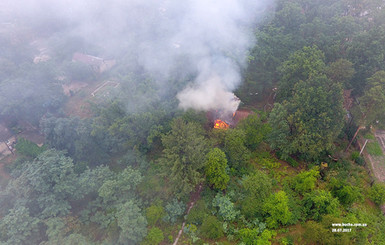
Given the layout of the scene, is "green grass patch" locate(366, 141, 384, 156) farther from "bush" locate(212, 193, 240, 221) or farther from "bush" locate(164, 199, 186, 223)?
"bush" locate(164, 199, 186, 223)

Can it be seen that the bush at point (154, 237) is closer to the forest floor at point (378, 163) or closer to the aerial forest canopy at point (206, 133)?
the aerial forest canopy at point (206, 133)

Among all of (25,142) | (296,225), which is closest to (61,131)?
(25,142)

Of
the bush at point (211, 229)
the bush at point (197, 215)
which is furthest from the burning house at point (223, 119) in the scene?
the bush at point (211, 229)

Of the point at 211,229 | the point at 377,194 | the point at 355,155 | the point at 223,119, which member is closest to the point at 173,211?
the point at 211,229

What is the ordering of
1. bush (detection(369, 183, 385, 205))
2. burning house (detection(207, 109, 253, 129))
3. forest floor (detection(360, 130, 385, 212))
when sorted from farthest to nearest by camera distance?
burning house (detection(207, 109, 253, 129)) → forest floor (detection(360, 130, 385, 212)) → bush (detection(369, 183, 385, 205))

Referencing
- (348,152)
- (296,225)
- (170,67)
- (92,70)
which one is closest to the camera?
(296,225)

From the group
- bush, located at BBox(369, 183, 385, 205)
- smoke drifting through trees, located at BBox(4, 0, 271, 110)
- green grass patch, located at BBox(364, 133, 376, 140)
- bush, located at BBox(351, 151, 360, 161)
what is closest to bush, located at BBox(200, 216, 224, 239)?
smoke drifting through trees, located at BBox(4, 0, 271, 110)

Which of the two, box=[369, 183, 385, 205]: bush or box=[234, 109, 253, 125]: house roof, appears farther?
box=[234, 109, 253, 125]: house roof

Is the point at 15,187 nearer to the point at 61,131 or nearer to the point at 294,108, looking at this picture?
the point at 61,131
